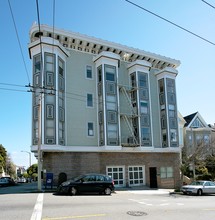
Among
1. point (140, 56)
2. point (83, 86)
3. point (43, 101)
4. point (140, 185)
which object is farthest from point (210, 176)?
point (43, 101)

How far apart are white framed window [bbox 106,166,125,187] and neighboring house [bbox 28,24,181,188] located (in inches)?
4.2

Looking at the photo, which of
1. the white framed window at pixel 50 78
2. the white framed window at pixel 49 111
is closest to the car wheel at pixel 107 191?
the white framed window at pixel 49 111

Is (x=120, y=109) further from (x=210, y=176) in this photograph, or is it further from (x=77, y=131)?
(x=210, y=176)

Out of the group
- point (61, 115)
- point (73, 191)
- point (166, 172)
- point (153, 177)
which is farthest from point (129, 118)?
point (73, 191)

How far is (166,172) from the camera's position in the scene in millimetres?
33219

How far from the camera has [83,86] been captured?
1190 inches

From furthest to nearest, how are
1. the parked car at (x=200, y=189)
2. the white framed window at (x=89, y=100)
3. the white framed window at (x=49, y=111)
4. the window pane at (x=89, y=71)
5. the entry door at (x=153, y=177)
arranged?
the entry door at (x=153, y=177) → the window pane at (x=89, y=71) → the white framed window at (x=89, y=100) → the white framed window at (x=49, y=111) → the parked car at (x=200, y=189)

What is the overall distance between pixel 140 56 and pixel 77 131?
506 inches

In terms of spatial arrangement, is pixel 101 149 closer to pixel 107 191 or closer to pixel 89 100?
pixel 89 100

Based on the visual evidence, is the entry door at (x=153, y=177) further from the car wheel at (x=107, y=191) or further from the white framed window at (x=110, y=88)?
the car wheel at (x=107, y=191)

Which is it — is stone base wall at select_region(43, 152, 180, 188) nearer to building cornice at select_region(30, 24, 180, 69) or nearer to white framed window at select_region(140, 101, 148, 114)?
white framed window at select_region(140, 101, 148, 114)

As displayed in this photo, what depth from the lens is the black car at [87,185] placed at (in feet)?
64.2

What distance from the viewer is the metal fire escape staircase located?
31.1 m

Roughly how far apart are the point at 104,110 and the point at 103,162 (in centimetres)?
547
